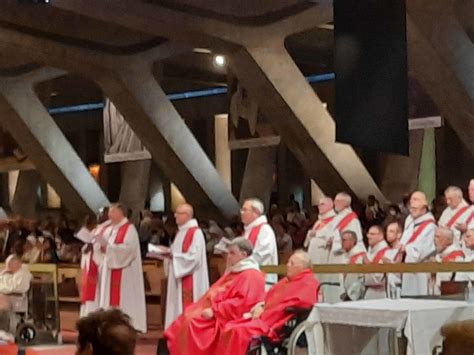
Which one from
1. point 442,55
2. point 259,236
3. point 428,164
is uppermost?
point 442,55

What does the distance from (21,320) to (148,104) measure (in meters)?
8.98

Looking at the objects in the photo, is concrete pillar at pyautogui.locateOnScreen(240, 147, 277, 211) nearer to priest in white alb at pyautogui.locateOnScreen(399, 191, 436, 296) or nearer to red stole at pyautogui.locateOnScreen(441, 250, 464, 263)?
priest in white alb at pyautogui.locateOnScreen(399, 191, 436, 296)

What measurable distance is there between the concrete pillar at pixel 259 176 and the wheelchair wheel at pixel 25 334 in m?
16.0

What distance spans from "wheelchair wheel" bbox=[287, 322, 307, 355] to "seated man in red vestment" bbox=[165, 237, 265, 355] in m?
1.37

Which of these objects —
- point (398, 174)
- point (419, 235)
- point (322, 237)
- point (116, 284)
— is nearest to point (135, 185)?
point (398, 174)

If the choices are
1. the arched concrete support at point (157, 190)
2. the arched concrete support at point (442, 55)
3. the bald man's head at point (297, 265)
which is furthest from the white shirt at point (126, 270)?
the arched concrete support at point (157, 190)

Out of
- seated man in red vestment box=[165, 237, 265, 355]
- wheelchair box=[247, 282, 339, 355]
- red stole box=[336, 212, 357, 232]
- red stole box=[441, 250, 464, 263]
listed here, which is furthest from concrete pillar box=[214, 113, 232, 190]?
wheelchair box=[247, 282, 339, 355]

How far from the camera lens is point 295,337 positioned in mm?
7594

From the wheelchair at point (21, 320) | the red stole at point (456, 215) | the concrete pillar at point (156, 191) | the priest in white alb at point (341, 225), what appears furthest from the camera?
the concrete pillar at point (156, 191)

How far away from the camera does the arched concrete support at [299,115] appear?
57.7 feet

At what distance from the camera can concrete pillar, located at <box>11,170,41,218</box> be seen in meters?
32.0

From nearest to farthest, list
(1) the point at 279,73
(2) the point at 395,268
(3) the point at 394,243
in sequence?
(2) the point at 395,268, (3) the point at 394,243, (1) the point at 279,73

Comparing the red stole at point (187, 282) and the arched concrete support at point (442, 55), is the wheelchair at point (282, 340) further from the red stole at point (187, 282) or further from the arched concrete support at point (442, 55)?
the arched concrete support at point (442, 55)

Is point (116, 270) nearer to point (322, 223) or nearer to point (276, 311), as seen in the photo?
point (322, 223)
